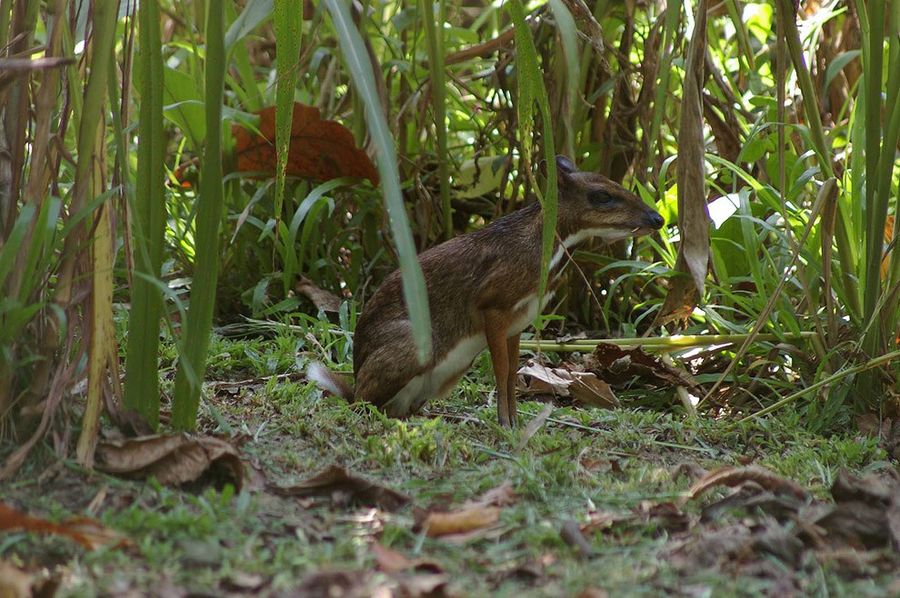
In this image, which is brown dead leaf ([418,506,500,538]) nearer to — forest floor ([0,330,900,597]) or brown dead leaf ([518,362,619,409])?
forest floor ([0,330,900,597])

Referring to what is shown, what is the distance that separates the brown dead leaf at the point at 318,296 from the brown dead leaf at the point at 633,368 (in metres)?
1.23

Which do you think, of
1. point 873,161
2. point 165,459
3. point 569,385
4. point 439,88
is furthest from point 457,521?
point 439,88

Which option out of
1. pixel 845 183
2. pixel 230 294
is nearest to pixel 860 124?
pixel 845 183

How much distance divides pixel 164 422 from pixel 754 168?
369 cm

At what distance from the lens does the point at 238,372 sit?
14.3ft

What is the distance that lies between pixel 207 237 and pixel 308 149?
2.71 metres

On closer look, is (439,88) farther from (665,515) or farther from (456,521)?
(456,521)

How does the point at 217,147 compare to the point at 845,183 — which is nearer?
the point at 217,147

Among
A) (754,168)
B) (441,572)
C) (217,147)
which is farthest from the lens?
(754,168)

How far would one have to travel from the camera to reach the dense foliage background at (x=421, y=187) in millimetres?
2488

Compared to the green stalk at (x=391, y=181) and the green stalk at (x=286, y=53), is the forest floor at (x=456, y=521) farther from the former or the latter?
the green stalk at (x=286, y=53)

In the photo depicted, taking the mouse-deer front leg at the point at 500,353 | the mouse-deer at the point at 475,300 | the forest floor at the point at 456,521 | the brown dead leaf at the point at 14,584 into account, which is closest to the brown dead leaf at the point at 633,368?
the mouse-deer at the point at 475,300

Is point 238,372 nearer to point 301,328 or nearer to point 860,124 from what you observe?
point 301,328

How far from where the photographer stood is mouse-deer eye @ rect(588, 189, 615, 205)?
14.2 ft
